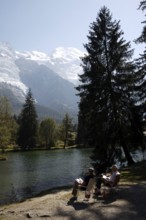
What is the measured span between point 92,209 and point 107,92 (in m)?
18.8

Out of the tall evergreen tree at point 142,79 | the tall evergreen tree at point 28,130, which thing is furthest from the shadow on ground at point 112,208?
the tall evergreen tree at point 28,130

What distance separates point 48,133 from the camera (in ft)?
361

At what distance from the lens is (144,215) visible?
13.9 meters

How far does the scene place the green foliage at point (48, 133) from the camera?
360 feet

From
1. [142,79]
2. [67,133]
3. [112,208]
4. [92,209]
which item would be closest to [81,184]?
[92,209]

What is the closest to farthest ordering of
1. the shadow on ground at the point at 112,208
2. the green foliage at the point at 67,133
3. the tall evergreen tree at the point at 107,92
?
the shadow on ground at the point at 112,208 → the tall evergreen tree at the point at 107,92 → the green foliage at the point at 67,133

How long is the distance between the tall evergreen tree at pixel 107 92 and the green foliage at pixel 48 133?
75.9m

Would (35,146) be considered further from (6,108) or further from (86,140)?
(86,140)

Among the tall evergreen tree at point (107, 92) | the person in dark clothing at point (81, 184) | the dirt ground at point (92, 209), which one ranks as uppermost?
the tall evergreen tree at point (107, 92)

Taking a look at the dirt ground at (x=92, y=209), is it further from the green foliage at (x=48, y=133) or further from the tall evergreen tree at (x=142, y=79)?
the green foliage at (x=48, y=133)

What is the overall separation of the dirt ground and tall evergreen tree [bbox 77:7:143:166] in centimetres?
1440

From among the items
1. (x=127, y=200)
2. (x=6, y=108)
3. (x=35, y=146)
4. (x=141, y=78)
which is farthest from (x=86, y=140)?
(x=35, y=146)

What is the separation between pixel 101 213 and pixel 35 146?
9286 cm

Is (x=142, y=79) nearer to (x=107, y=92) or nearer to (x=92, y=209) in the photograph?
(x=107, y=92)
